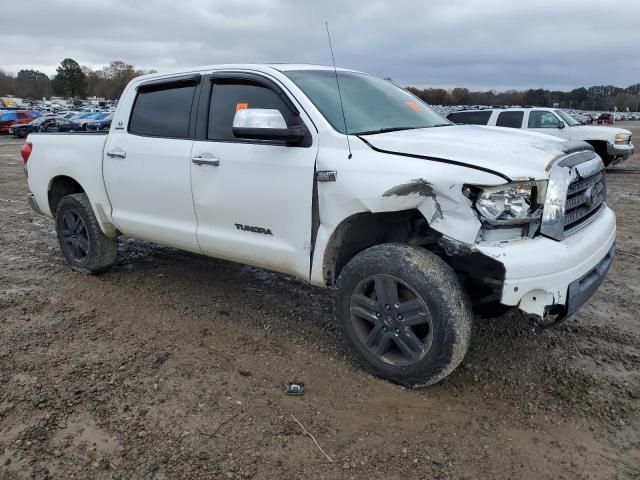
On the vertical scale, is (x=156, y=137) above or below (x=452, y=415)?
above

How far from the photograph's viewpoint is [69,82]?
107 m

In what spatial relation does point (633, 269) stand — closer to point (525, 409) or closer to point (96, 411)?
point (525, 409)

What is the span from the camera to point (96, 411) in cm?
297

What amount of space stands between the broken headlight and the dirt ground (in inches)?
42.9

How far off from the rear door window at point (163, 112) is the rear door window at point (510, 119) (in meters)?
11.5

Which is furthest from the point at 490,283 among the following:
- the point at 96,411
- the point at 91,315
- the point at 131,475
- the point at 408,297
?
the point at 91,315

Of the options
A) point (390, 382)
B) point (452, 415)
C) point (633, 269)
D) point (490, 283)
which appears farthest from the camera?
point (633, 269)

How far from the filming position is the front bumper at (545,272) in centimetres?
267

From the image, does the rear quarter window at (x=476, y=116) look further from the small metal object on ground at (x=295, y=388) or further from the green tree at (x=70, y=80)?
the green tree at (x=70, y=80)

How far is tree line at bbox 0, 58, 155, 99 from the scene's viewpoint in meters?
107

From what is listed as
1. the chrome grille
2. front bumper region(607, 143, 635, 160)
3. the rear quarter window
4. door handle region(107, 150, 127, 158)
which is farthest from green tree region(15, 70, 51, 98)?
the chrome grille

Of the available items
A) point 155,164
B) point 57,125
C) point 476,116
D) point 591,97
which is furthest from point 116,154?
point 591,97

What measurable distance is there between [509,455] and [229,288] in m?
2.96

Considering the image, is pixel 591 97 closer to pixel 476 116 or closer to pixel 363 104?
pixel 476 116
